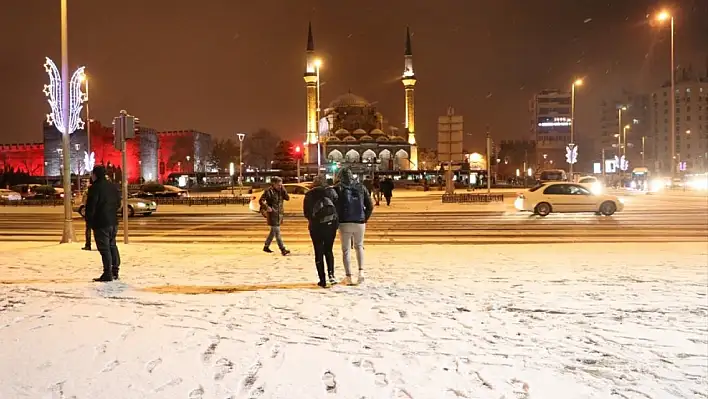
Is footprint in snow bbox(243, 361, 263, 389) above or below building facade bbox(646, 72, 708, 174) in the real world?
below

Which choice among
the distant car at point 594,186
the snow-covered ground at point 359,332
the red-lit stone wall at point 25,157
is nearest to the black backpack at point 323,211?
the snow-covered ground at point 359,332

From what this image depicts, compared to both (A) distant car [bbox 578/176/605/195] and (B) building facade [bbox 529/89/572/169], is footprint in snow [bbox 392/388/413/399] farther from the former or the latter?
(B) building facade [bbox 529/89/572/169]

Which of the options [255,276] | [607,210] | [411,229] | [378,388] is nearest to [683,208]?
[607,210]

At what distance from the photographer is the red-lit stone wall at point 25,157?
10450cm

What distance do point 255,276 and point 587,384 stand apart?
18.2 feet

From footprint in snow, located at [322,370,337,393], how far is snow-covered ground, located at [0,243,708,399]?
2cm

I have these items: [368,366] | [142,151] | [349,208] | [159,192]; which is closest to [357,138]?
[142,151]

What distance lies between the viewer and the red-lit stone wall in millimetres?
104500

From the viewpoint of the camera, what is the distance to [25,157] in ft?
347

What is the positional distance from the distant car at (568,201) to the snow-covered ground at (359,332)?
14542mm

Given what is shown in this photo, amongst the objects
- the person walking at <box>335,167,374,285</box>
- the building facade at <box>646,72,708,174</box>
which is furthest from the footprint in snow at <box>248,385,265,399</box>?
the building facade at <box>646,72,708,174</box>

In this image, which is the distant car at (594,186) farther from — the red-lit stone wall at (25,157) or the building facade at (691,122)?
the building facade at (691,122)

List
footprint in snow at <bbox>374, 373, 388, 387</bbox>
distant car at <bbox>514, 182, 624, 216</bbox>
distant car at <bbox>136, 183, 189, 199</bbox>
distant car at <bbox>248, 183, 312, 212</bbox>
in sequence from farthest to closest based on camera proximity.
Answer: distant car at <bbox>136, 183, 189, 199</bbox>
distant car at <bbox>248, 183, 312, 212</bbox>
distant car at <bbox>514, 182, 624, 216</bbox>
footprint in snow at <bbox>374, 373, 388, 387</bbox>

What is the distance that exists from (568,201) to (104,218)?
20032mm
